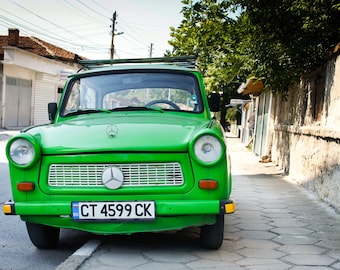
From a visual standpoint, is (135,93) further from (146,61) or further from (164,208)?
(164,208)

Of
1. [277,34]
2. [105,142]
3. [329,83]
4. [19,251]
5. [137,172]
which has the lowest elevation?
[19,251]

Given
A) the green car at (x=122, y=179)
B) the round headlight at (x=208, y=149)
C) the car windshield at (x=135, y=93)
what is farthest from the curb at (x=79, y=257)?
the car windshield at (x=135, y=93)

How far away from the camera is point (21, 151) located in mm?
3605

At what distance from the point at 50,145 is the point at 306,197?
191 inches

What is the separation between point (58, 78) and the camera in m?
30.7

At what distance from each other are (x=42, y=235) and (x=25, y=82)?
23797 mm

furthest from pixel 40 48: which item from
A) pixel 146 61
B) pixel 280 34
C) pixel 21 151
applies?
pixel 21 151

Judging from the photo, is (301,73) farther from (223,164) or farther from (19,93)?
(19,93)

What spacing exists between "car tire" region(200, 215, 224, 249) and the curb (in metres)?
0.94

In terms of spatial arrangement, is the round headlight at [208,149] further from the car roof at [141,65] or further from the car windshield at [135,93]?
the car roof at [141,65]

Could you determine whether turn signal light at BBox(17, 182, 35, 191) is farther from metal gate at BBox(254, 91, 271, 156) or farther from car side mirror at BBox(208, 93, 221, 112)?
metal gate at BBox(254, 91, 271, 156)

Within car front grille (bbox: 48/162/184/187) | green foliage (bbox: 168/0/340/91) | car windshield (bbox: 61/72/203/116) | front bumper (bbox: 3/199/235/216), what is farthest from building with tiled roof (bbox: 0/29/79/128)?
car front grille (bbox: 48/162/184/187)

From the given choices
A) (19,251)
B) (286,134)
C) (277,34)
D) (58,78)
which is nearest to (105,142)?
(19,251)

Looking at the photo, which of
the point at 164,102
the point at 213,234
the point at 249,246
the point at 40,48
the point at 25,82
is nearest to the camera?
the point at 213,234
